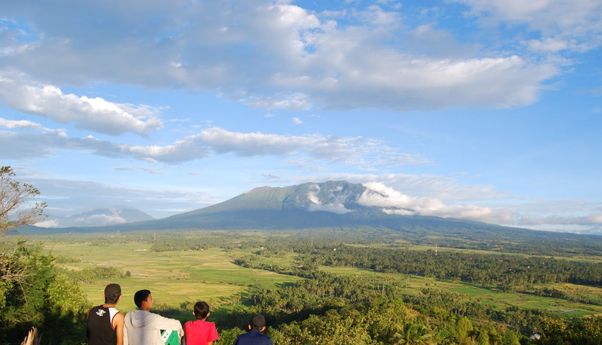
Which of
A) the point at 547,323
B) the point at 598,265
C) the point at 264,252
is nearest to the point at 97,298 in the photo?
the point at 547,323

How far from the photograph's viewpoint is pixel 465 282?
120 metres

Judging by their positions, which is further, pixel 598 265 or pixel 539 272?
pixel 598 265

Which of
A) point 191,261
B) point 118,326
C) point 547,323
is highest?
point 118,326

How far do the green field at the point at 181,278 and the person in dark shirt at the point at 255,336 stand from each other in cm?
6640

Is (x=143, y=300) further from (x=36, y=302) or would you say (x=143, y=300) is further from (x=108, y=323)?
(x=36, y=302)

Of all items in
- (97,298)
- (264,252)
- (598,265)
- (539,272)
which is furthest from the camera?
(264,252)

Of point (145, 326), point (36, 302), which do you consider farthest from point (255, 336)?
point (36, 302)

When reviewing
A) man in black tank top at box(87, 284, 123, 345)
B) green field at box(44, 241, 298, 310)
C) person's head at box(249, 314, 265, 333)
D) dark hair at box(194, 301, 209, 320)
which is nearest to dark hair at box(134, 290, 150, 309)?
man in black tank top at box(87, 284, 123, 345)

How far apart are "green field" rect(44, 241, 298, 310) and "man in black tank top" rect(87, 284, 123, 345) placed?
2580 inches

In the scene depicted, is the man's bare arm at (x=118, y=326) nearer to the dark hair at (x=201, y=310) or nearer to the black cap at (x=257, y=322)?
the dark hair at (x=201, y=310)

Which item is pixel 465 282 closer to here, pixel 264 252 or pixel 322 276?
pixel 322 276

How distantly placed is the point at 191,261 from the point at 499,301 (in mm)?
105047

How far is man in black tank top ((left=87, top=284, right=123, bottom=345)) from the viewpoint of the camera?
22.5 ft

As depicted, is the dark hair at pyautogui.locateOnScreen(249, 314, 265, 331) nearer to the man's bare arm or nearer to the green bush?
the man's bare arm
